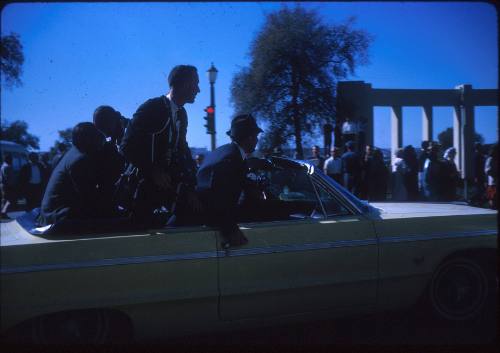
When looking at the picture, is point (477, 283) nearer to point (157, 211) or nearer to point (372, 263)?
point (372, 263)

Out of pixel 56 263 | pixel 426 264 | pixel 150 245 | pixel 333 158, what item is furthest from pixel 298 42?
pixel 56 263

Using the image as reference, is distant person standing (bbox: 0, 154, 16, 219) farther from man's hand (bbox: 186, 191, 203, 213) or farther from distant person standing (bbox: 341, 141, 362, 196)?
distant person standing (bbox: 341, 141, 362, 196)

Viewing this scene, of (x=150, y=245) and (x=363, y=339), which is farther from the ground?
Answer: (x=150, y=245)

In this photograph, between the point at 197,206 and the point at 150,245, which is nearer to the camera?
the point at 150,245

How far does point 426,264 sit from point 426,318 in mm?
515

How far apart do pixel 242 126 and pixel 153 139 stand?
27.3 inches

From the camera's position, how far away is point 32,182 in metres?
6.43

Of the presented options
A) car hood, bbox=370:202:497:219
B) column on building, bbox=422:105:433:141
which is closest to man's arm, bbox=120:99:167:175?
car hood, bbox=370:202:497:219

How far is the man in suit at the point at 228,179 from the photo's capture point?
2.84m

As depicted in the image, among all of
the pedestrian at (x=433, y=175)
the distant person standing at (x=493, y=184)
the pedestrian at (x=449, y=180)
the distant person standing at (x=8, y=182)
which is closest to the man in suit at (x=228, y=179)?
the distant person standing at (x=493, y=184)

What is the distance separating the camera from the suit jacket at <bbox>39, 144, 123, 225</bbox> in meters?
2.85

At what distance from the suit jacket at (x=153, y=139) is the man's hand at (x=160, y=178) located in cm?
4

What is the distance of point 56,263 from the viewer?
2.47 m

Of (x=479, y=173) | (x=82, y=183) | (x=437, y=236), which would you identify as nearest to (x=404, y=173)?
(x=479, y=173)
